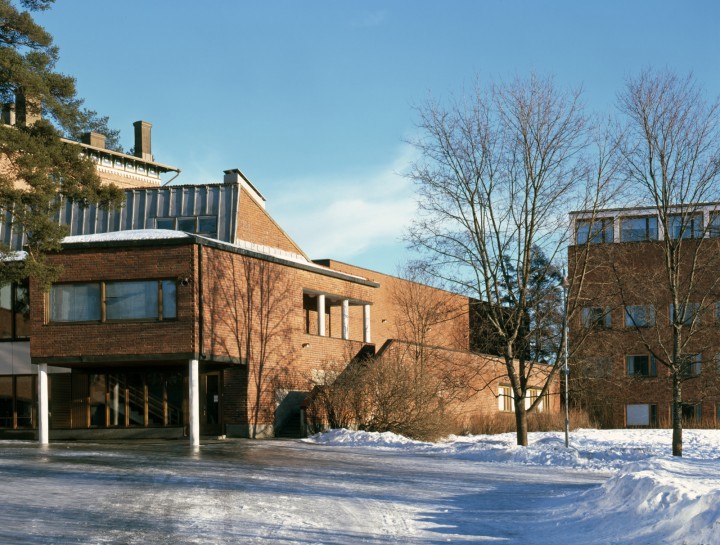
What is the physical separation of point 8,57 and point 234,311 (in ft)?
37.2

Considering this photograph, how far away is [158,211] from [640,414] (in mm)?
30258

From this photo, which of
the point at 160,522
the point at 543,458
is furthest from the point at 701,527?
the point at 543,458

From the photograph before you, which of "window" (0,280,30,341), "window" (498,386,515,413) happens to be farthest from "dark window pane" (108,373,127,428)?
"window" (498,386,515,413)

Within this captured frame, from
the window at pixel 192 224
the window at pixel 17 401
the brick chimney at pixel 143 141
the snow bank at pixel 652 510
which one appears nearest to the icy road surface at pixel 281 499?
the snow bank at pixel 652 510

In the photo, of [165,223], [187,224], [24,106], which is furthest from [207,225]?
[24,106]

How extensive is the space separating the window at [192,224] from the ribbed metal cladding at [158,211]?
136 mm

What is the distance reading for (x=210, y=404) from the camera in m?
36.4

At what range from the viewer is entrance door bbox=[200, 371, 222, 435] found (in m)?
36.3

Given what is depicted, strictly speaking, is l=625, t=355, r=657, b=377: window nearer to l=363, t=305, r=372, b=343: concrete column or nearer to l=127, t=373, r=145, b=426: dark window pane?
l=363, t=305, r=372, b=343: concrete column

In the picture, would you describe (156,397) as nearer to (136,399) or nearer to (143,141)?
(136,399)

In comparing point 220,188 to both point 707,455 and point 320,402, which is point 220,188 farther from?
point 707,455

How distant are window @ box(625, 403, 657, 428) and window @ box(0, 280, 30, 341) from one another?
112 feet

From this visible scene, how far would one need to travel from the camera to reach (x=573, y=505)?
15.6 m

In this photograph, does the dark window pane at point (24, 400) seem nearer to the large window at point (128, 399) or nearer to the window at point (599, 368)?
the large window at point (128, 399)
